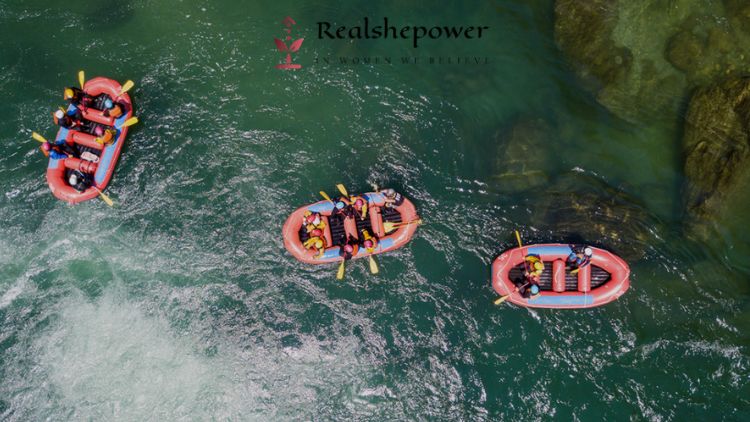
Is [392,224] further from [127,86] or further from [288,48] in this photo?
[127,86]

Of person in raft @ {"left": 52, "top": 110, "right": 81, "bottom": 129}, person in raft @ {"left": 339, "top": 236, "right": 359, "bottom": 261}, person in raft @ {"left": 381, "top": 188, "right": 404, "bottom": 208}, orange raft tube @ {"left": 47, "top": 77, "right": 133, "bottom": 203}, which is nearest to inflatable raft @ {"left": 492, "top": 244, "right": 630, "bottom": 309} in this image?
person in raft @ {"left": 381, "top": 188, "right": 404, "bottom": 208}

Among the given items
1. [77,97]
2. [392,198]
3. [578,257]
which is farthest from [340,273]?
[77,97]

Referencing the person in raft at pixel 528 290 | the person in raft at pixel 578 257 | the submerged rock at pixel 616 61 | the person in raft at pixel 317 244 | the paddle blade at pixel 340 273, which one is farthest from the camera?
the submerged rock at pixel 616 61

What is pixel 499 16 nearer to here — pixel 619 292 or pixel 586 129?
pixel 586 129

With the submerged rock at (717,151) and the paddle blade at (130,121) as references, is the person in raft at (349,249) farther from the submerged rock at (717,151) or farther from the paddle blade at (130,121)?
the submerged rock at (717,151)

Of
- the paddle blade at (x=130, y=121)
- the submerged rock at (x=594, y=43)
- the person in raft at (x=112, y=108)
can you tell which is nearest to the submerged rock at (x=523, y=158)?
the submerged rock at (x=594, y=43)
